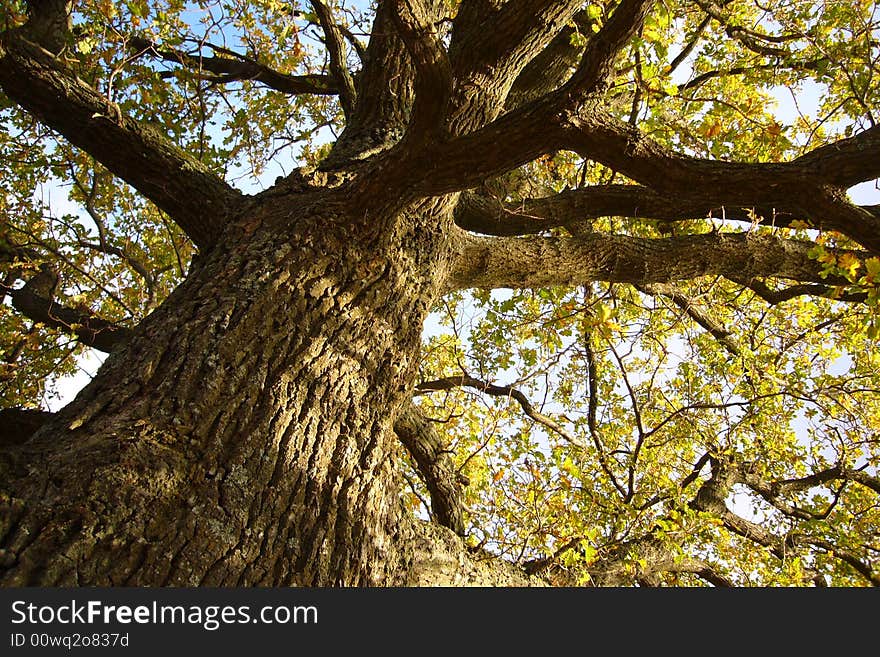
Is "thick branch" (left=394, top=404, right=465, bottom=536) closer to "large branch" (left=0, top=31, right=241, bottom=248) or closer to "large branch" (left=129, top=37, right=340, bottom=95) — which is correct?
"large branch" (left=0, top=31, right=241, bottom=248)

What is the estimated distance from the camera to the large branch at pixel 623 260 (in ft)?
14.0

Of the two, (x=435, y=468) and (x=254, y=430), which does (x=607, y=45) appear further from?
(x=435, y=468)

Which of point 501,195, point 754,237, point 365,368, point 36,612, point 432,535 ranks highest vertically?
point 501,195

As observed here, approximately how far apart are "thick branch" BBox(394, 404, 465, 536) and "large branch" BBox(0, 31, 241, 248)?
2066 mm

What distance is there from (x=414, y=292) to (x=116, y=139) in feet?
7.01

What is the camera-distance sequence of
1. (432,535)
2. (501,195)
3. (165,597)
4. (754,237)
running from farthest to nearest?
(501,195), (754,237), (432,535), (165,597)

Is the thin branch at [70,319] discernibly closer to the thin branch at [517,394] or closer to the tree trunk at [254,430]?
the tree trunk at [254,430]

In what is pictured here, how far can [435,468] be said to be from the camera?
15.6 ft

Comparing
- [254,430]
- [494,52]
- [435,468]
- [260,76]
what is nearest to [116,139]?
[254,430]

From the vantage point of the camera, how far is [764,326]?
24.6 feet

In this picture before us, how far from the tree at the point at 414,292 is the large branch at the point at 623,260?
0.02 meters

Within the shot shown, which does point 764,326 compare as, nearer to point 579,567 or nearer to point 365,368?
point 579,567

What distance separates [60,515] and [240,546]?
60 centimetres

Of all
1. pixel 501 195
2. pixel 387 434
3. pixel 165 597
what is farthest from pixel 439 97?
pixel 501 195
